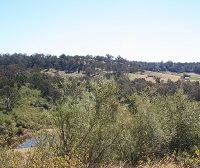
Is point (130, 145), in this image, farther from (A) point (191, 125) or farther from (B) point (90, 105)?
(B) point (90, 105)

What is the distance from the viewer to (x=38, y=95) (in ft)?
316

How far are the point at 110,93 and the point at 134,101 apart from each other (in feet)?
39.0

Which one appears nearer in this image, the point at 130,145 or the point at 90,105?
the point at 90,105

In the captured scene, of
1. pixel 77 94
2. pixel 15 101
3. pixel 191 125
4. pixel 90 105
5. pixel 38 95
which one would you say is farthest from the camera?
pixel 38 95

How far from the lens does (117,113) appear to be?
16.7 metres

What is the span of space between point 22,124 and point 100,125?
204ft

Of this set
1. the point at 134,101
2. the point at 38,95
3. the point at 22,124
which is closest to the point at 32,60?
the point at 38,95

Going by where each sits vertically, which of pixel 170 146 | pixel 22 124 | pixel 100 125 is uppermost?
pixel 100 125

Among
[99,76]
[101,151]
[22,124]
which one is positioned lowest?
[22,124]

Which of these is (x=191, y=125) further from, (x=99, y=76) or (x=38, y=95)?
(x=38, y=95)

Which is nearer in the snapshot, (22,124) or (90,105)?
(90,105)

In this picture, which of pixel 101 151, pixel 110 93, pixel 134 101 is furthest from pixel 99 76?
pixel 134 101

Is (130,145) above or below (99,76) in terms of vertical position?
below

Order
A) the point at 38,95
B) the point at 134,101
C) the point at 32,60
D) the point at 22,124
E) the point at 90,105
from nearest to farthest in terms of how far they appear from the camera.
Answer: the point at 90,105 → the point at 134,101 → the point at 22,124 → the point at 38,95 → the point at 32,60
